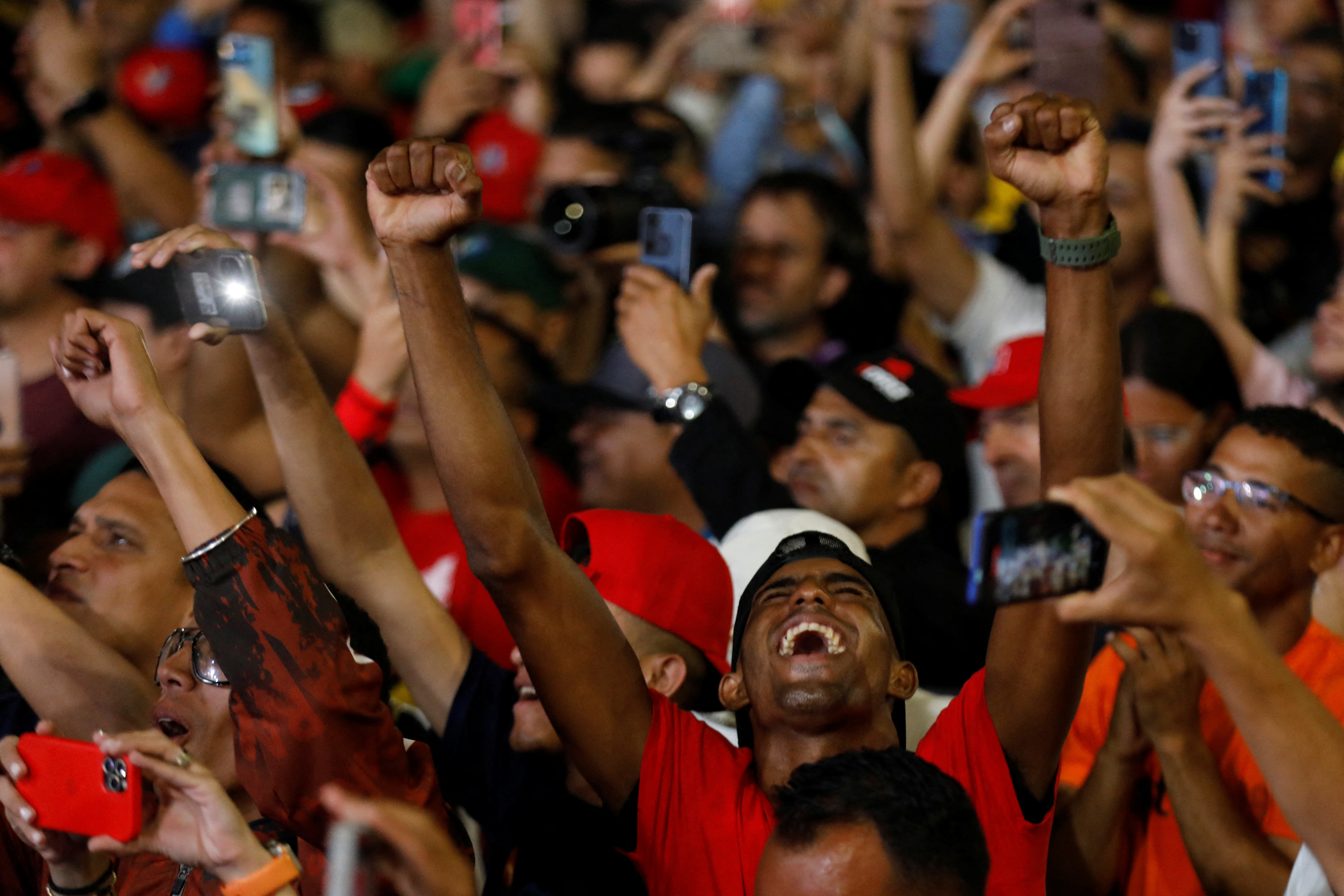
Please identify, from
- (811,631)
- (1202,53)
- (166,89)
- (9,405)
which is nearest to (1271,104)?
(1202,53)

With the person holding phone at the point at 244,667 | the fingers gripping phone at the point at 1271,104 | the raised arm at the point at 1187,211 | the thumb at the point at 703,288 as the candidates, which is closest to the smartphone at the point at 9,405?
the person holding phone at the point at 244,667

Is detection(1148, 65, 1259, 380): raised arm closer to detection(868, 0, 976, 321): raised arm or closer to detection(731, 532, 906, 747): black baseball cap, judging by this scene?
detection(868, 0, 976, 321): raised arm

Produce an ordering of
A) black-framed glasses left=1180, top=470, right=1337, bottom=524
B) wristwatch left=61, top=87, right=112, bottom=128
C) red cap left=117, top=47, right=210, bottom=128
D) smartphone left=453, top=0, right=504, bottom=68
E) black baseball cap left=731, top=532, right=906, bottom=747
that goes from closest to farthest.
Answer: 1. black baseball cap left=731, top=532, right=906, bottom=747
2. black-framed glasses left=1180, top=470, right=1337, bottom=524
3. wristwatch left=61, top=87, right=112, bottom=128
4. smartphone left=453, top=0, right=504, bottom=68
5. red cap left=117, top=47, right=210, bottom=128

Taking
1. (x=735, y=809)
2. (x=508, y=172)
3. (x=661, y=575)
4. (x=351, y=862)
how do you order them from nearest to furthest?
(x=351, y=862) < (x=735, y=809) < (x=661, y=575) < (x=508, y=172)

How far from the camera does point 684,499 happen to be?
11.7ft

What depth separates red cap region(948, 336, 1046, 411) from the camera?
132 inches

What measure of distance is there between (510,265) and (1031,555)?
2809mm

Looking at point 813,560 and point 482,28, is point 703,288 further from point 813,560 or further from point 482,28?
point 482,28

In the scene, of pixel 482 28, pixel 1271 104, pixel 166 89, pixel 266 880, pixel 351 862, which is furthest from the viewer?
pixel 166 89

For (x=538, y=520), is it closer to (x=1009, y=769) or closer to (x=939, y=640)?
(x=1009, y=769)

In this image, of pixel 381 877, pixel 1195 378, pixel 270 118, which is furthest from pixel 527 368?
pixel 381 877

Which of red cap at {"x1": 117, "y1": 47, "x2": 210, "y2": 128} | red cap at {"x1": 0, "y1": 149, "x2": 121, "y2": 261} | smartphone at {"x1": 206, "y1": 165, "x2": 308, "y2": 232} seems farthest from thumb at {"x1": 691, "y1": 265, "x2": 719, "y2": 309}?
red cap at {"x1": 117, "y1": 47, "x2": 210, "y2": 128}

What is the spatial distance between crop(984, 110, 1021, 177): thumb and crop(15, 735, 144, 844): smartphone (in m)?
1.34

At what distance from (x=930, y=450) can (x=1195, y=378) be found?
68 cm
